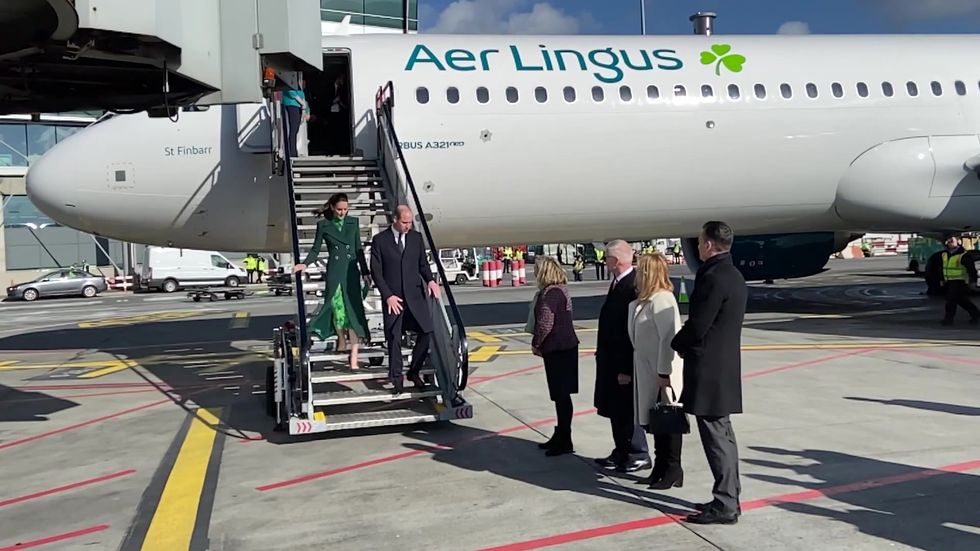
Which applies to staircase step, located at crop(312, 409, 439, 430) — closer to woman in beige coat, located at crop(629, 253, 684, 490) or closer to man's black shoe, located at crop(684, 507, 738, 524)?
woman in beige coat, located at crop(629, 253, 684, 490)

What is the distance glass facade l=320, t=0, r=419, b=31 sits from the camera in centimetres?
3606

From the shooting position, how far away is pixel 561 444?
6.27 metres

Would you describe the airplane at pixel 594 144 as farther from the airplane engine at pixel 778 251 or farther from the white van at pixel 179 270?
the white van at pixel 179 270

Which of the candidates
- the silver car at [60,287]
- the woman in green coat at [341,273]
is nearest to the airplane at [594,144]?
the woman in green coat at [341,273]

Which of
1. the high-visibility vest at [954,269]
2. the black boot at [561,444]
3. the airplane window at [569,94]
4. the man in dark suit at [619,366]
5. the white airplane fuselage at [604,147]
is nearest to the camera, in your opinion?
the man in dark suit at [619,366]

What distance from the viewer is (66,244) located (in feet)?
140

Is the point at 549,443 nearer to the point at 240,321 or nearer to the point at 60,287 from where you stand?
the point at 240,321

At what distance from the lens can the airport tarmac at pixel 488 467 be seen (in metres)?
4.66

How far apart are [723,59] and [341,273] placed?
25.7ft

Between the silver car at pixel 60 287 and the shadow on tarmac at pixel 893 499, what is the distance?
1419 inches

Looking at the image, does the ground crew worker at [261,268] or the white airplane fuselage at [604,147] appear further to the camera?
the ground crew worker at [261,268]

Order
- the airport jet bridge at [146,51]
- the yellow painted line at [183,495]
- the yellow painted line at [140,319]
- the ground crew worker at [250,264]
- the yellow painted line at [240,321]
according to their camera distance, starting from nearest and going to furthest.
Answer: the yellow painted line at [183,495]
the airport jet bridge at [146,51]
the yellow painted line at [240,321]
the yellow painted line at [140,319]
the ground crew worker at [250,264]

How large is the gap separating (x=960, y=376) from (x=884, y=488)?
15.3 ft

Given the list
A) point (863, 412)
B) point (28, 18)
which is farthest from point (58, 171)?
point (863, 412)
